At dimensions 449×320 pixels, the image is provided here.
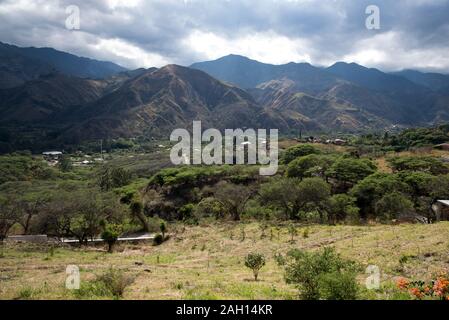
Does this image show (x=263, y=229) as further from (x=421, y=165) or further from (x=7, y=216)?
(x=421, y=165)

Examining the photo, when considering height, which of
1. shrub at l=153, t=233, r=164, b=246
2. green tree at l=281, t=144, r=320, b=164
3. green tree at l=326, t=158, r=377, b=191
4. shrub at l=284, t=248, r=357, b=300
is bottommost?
shrub at l=153, t=233, r=164, b=246

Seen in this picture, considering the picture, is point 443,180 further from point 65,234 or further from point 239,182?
point 65,234

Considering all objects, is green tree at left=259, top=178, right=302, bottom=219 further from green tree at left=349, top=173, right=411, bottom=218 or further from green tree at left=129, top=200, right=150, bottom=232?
green tree at left=129, top=200, right=150, bottom=232

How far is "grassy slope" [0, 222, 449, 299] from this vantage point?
1545cm

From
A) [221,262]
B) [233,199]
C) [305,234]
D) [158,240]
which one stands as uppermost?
[233,199]

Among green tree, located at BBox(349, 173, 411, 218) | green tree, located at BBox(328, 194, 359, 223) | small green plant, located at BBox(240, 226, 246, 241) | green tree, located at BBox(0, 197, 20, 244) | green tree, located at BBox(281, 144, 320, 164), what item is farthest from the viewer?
green tree, located at BBox(281, 144, 320, 164)

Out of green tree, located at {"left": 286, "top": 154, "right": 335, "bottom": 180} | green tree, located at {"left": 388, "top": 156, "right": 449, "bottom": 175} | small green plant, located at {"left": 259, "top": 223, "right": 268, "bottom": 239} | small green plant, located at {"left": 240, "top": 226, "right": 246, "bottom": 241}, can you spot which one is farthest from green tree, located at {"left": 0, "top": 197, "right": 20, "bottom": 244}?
green tree, located at {"left": 388, "top": 156, "right": 449, "bottom": 175}

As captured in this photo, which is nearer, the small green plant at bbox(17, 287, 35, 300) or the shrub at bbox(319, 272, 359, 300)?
the shrub at bbox(319, 272, 359, 300)

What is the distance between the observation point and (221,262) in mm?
26062

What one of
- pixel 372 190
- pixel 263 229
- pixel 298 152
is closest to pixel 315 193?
pixel 263 229

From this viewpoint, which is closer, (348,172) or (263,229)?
(263,229)

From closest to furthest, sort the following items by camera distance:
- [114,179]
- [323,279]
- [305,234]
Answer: [323,279]
[305,234]
[114,179]

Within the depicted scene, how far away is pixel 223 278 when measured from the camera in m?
19.4

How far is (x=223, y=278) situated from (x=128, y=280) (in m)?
5.87
